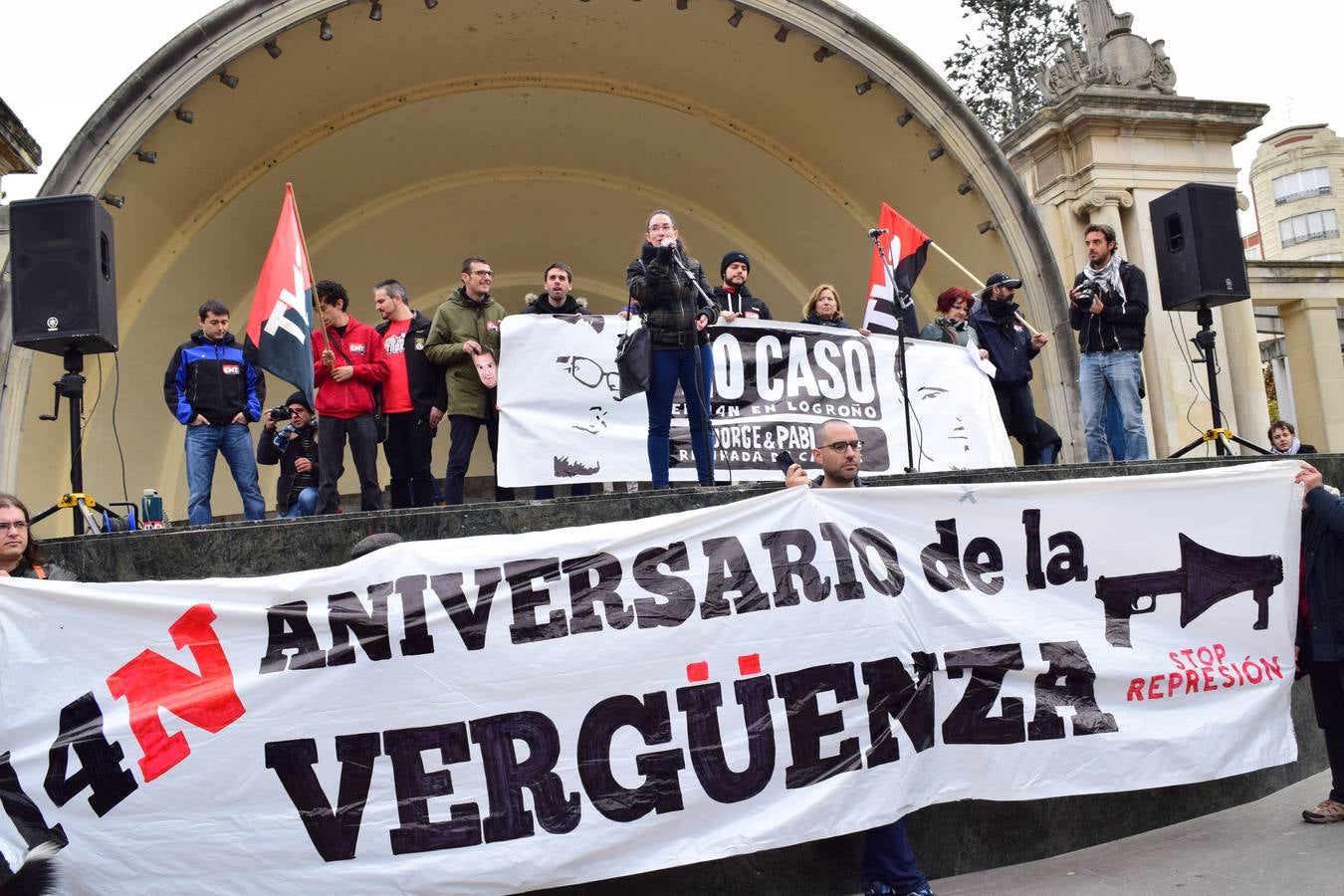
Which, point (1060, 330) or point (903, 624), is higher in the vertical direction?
point (1060, 330)

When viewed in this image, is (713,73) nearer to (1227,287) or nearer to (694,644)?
(1227,287)

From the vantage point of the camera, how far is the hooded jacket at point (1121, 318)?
8211 millimetres

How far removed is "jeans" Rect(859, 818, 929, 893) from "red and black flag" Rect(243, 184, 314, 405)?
4119 mm

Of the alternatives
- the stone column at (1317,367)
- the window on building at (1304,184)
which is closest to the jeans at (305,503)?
the stone column at (1317,367)

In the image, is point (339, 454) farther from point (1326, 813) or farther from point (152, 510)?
point (1326, 813)

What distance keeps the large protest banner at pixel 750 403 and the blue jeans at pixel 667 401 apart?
4.09 feet

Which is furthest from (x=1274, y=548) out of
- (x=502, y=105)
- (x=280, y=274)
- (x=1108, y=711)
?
(x=502, y=105)

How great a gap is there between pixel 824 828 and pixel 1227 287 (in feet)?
19.1

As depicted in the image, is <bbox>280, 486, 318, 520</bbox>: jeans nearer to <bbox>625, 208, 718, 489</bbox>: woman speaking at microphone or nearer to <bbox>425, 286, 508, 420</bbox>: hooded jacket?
<bbox>425, 286, 508, 420</bbox>: hooded jacket

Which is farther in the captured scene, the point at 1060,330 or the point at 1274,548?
the point at 1060,330

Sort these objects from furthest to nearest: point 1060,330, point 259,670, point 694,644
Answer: point 1060,330 → point 694,644 → point 259,670

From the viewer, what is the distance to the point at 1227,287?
8.43m

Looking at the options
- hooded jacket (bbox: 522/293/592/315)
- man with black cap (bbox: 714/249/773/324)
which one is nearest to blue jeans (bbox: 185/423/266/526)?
hooded jacket (bbox: 522/293/592/315)

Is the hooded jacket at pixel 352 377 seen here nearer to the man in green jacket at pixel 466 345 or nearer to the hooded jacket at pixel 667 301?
the man in green jacket at pixel 466 345
